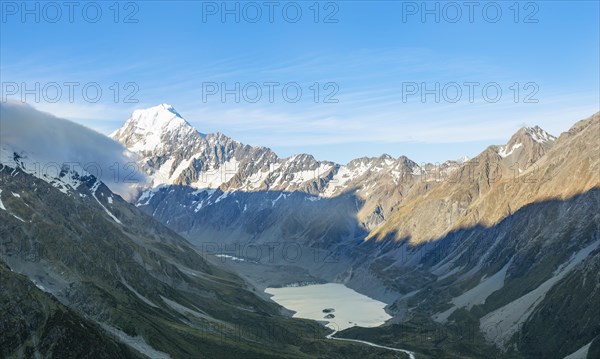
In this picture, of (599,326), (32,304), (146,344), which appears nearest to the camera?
(32,304)

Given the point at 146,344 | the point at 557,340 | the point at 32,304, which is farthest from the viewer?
the point at 557,340

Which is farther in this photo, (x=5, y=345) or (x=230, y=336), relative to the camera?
(x=230, y=336)

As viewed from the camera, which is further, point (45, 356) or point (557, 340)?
point (557, 340)

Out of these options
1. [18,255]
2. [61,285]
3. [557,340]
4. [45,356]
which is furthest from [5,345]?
[557,340]

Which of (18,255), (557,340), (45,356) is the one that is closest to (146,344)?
(45,356)

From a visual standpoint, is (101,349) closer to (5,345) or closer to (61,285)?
(5,345)

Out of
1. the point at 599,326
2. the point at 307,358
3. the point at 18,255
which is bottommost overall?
the point at 307,358

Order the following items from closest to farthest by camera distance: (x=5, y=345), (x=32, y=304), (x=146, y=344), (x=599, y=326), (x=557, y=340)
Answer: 1. (x=5, y=345)
2. (x=32, y=304)
3. (x=146, y=344)
4. (x=599, y=326)
5. (x=557, y=340)

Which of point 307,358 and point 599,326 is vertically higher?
point 599,326

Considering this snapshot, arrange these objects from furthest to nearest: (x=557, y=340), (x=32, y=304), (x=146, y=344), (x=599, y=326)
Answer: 1. (x=557, y=340)
2. (x=599, y=326)
3. (x=146, y=344)
4. (x=32, y=304)

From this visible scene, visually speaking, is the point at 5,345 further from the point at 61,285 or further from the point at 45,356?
the point at 61,285
